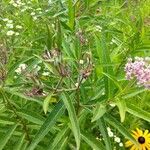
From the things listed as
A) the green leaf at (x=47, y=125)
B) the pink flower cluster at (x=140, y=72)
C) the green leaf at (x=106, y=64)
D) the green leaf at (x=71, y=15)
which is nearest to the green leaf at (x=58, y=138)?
the green leaf at (x=47, y=125)

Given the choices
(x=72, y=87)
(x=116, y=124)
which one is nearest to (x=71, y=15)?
(x=72, y=87)

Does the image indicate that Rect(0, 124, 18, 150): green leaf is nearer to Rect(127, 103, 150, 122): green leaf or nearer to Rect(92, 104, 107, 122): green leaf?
Rect(92, 104, 107, 122): green leaf

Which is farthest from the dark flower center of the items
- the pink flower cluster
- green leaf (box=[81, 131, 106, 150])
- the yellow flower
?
the pink flower cluster

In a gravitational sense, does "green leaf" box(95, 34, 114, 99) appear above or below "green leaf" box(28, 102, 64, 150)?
above

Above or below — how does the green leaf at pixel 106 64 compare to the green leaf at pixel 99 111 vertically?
above

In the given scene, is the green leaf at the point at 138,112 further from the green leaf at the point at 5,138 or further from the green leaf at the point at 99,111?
the green leaf at the point at 5,138

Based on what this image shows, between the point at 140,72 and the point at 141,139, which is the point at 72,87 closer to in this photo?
the point at 140,72

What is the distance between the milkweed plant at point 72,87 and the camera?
1663 mm

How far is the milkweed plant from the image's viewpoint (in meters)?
1.66

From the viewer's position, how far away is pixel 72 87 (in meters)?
1.80

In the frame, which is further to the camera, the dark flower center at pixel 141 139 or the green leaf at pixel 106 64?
the dark flower center at pixel 141 139

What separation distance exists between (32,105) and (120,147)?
0.53 metres

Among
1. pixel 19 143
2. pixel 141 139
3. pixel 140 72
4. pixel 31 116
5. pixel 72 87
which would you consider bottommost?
pixel 141 139

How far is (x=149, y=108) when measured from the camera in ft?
8.50
